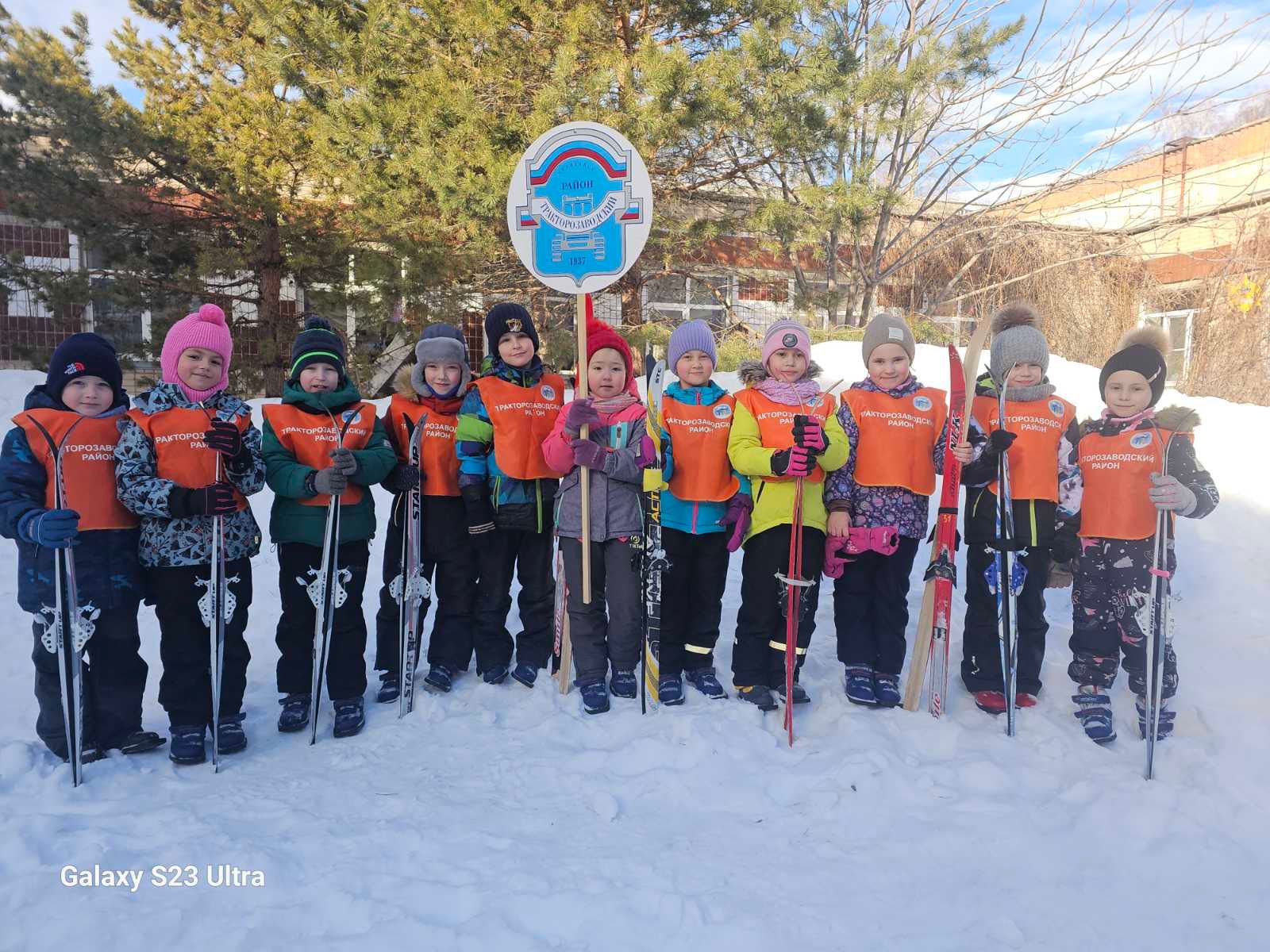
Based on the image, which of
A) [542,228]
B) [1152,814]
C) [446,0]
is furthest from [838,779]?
[446,0]

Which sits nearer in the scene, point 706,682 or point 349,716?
point 349,716

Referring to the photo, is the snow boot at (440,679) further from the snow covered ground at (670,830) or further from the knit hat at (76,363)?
the knit hat at (76,363)

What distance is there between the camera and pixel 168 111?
35.1ft

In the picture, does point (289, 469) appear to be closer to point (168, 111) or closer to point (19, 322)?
point (168, 111)

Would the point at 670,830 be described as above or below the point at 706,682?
below

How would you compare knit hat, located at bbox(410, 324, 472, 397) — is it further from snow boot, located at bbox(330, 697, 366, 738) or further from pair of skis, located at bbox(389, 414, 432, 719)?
snow boot, located at bbox(330, 697, 366, 738)

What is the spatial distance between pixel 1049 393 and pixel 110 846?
4288mm

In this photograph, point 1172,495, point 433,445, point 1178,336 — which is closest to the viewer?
point 1172,495

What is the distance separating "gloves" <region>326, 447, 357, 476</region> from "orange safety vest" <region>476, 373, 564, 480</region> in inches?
28.6

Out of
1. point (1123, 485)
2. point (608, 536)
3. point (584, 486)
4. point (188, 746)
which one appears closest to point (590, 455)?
point (584, 486)

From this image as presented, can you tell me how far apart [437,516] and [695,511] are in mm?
1337

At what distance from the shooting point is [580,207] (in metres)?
4.21

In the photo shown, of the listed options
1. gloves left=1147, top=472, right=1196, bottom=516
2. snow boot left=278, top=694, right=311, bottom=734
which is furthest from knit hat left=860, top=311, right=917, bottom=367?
snow boot left=278, top=694, right=311, bottom=734

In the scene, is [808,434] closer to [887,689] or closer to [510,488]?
[887,689]
